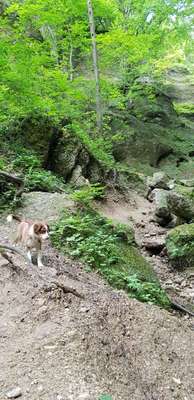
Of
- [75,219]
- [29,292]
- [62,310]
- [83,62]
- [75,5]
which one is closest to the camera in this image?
[62,310]

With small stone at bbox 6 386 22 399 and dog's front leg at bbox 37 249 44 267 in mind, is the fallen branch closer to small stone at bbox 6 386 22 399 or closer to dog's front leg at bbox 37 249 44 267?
dog's front leg at bbox 37 249 44 267

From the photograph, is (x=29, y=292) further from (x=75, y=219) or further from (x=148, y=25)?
(x=148, y=25)

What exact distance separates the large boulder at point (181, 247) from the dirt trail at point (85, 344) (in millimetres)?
3880

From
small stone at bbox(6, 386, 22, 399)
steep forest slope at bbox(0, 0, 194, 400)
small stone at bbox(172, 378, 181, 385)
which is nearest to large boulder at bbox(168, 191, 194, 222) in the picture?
steep forest slope at bbox(0, 0, 194, 400)

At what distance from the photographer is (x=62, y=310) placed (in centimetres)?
460

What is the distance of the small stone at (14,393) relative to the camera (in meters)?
Result: 3.24

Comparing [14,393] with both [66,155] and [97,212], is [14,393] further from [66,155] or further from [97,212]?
[66,155]

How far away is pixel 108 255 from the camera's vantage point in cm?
737

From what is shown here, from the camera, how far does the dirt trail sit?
11.6 ft

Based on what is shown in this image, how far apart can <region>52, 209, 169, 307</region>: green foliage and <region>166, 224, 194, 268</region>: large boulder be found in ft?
6.42

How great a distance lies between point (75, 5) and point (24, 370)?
16160 mm

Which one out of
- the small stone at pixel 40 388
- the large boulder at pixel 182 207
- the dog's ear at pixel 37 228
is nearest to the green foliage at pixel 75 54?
the large boulder at pixel 182 207

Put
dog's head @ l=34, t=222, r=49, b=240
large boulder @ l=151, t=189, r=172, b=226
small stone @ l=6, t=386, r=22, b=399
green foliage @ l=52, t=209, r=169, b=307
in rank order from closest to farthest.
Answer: small stone @ l=6, t=386, r=22, b=399, dog's head @ l=34, t=222, r=49, b=240, green foliage @ l=52, t=209, r=169, b=307, large boulder @ l=151, t=189, r=172, b=226

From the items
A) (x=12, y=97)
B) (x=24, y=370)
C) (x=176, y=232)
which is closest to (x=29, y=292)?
(x=24, y=370)
